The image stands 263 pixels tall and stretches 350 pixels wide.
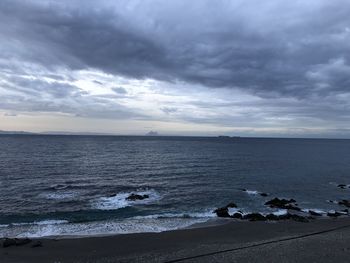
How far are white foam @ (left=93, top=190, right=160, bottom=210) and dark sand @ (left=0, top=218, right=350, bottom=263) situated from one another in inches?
412

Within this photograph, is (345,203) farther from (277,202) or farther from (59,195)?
(59,195)

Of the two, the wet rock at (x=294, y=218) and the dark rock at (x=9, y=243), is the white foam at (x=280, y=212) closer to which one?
the wet rock at (x=294, y=218)

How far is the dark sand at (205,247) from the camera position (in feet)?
53.1

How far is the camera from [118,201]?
3528 cm

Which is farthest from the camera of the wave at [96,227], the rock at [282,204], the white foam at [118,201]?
the rock at [282,204]

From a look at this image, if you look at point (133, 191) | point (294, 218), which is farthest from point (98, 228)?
point (294, 218)

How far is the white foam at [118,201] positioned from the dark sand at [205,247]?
10473 mm

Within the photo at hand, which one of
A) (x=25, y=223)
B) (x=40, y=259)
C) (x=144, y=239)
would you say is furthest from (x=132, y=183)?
(x=40, y=259)

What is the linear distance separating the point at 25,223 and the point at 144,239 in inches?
444

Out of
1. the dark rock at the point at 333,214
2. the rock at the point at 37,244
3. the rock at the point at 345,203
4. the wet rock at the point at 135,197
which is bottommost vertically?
A: the rock at the point at 345,203

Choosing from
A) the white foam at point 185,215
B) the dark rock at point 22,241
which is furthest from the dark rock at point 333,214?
the dark rock at point 22,241

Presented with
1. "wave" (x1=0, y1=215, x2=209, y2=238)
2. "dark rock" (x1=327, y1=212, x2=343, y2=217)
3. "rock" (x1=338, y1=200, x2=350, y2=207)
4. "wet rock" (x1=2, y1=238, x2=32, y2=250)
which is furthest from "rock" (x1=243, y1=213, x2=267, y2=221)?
"wet rock" (x1=2, y1=238, x2=32, y2=250)

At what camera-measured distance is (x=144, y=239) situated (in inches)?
859

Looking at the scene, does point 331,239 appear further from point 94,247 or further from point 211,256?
point 94,247
